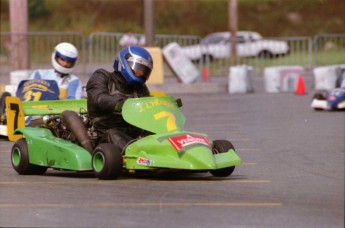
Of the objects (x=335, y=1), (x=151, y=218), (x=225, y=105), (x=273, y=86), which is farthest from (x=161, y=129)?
(x=273, y=86)

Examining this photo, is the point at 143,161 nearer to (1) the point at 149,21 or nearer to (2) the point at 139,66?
(2) the point at 139,66

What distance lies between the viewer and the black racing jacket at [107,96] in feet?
42.7

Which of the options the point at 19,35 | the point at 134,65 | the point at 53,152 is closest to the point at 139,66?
the point at 134,65

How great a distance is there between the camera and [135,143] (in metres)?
12.4

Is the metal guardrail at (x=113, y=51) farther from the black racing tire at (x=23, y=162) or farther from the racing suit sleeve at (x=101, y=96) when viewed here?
the racing suit sleeve at (x=101, y=96)

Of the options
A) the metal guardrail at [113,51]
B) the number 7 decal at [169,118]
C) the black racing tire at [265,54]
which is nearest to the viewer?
the number 7 decal at [169,118]

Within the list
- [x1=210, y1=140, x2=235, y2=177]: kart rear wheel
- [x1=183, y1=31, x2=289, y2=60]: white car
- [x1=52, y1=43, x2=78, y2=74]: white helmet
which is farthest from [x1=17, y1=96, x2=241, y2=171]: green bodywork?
[x1=183, y1=31, x2=289, y2=60]: white car

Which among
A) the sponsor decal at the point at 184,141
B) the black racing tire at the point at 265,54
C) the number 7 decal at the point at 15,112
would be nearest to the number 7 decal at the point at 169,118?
the sponsor decal at the point at 184,141

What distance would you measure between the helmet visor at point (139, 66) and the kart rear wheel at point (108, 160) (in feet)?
3.38

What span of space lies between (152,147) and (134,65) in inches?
50.2

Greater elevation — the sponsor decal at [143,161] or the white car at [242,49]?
the sponsor decal at [143,161]

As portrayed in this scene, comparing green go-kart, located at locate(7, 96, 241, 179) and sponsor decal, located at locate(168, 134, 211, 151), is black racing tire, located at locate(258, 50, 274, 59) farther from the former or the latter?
sponsor decal, located at locate(168, 134, 211, 151)

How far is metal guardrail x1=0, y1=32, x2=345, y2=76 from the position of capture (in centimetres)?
2963

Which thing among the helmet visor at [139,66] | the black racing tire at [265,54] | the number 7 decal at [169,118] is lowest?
the black racing tire at [265,54]
